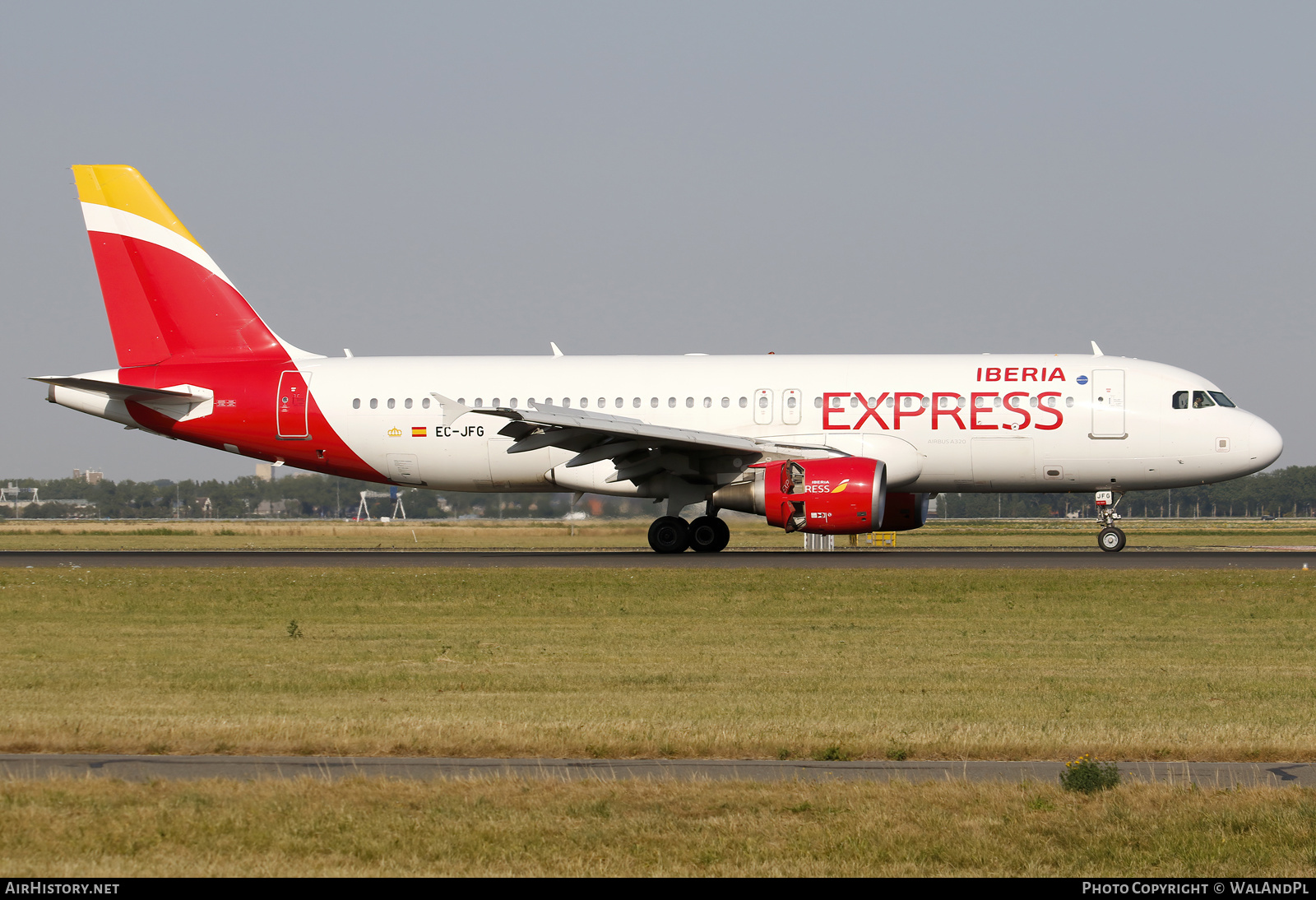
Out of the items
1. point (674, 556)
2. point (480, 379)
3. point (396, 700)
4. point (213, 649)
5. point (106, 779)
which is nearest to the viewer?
point (106, 779)

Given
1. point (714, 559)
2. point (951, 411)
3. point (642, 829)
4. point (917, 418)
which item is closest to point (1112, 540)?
point (951, 411)

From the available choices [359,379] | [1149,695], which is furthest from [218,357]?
[1149,695]

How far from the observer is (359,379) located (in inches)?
1220

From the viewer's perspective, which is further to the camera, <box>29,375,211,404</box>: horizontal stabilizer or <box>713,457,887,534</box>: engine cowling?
<box>29,375,211,404</box>: horizontal stabilizer

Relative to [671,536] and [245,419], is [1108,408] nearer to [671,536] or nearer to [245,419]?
[671,536]

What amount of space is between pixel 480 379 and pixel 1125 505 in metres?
90.9

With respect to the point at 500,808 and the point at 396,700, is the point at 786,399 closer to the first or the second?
the point at 396,700

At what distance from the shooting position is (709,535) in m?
29.9

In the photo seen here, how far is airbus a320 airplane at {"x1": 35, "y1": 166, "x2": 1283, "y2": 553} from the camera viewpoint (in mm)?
28188

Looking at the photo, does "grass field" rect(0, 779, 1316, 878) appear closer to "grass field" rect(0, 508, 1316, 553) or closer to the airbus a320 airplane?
the airbus a320 airplane

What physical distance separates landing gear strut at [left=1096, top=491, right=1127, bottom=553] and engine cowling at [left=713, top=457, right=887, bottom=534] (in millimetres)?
5631

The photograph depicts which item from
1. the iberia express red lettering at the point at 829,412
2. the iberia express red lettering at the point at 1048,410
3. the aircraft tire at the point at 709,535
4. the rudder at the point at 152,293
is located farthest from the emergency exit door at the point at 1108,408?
the rudder at the point at 152,293

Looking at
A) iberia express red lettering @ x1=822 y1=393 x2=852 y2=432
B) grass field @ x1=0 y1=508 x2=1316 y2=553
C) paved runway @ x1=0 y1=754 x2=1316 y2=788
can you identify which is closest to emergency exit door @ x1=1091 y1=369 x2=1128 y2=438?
iberia express red lettering @ x1=822 y1=393 x2=852 y2=432

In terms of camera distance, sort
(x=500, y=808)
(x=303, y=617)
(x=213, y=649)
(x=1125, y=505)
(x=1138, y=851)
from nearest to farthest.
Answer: (x=1138, y=851)
(x=500, y=808)
(x=213, y=649)
(x=303, y=617)
(x=1125, y=505)
